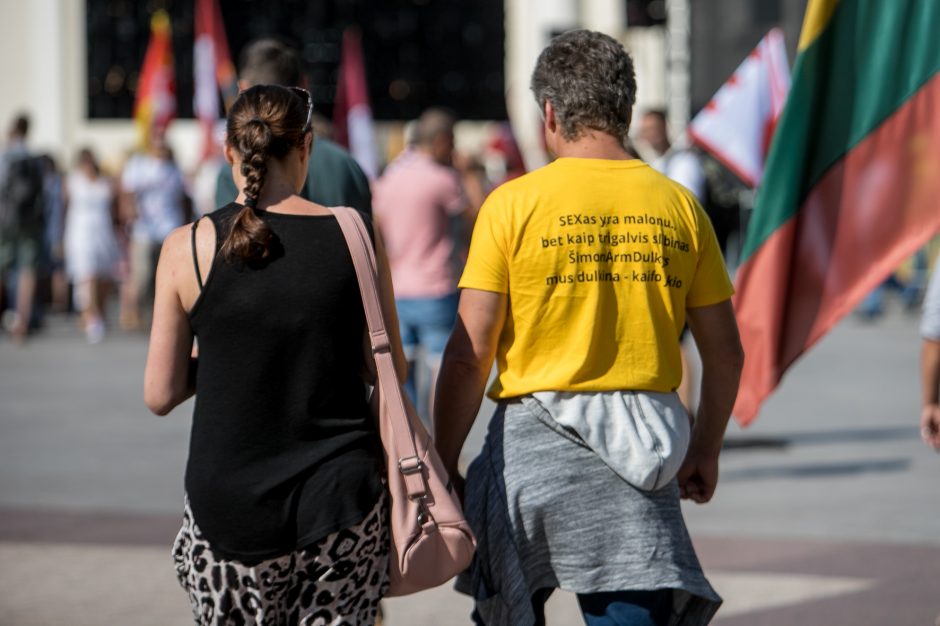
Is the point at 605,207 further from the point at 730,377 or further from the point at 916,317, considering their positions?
the point at 916,317

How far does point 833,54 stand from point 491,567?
1851 millimetres

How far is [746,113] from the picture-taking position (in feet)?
29.9

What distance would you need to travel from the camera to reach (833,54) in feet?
14.8

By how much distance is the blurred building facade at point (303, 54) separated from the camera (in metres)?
35.2

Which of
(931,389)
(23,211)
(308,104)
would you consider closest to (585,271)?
(308,104)

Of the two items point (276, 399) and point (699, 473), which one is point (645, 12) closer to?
point (699, 473)

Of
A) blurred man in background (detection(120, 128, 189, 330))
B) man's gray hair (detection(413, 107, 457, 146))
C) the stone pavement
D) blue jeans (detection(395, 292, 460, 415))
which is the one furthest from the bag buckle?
blurred man in background (detection(120, 128, 189, 330))

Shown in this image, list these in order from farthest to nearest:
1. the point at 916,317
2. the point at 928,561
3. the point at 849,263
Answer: the point at 916,317
the point at 928,561
the point at 849,263

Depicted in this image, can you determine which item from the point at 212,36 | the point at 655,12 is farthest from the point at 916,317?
the point at 212,36

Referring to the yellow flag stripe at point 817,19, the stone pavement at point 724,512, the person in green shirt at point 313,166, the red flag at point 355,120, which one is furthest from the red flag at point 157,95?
the yellow flag stripe at point 817,19

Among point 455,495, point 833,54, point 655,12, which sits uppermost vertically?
point 655,12

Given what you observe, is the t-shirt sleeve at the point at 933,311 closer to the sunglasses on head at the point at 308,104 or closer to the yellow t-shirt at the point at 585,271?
the yellow t-shirt at the point at 585,271

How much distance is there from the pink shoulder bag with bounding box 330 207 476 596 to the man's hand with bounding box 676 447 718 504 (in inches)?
23.8

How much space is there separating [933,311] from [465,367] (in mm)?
1754
